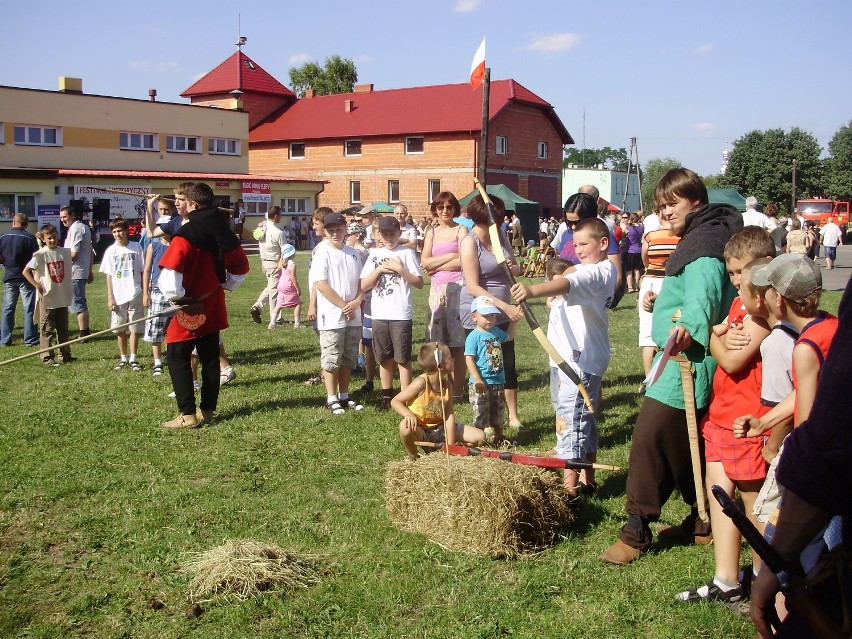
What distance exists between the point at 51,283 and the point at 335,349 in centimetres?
504

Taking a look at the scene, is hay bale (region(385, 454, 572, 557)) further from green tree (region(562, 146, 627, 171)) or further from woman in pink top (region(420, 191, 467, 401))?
green tree (region(562, 146, 627, 171))

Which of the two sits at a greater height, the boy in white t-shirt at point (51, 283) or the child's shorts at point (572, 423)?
the boy in white t-shirt at point (51, 283)

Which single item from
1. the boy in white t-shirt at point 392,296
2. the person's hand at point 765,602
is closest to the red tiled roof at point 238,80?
the boy in white t-shirt at point 392,296

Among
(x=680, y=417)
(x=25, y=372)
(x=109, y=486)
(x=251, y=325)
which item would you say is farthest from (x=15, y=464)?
(x=251, y=325)

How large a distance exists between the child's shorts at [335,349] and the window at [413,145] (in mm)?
43886

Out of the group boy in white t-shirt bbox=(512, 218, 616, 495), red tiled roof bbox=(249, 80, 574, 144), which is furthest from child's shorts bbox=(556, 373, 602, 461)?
red tiled roof bbox=(249, 80, 574, 144)

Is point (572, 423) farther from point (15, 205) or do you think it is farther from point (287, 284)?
point (15, 205)

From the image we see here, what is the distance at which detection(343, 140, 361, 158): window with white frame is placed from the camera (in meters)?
52.9

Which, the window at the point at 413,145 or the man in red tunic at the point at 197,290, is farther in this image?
the window at the point at 413,145

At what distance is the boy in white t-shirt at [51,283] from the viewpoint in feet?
35.4

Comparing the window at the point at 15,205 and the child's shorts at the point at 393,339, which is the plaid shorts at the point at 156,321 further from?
the window at the point at 15,205

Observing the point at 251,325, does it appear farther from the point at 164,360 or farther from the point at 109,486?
the point at 109,486

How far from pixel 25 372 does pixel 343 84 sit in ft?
222

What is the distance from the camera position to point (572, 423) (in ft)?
16.8
